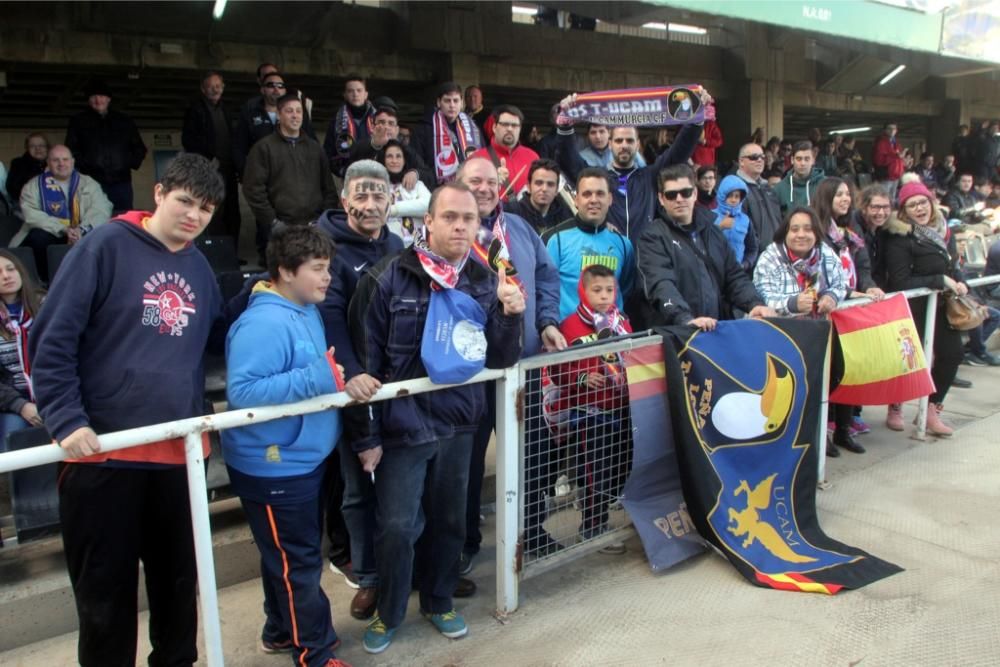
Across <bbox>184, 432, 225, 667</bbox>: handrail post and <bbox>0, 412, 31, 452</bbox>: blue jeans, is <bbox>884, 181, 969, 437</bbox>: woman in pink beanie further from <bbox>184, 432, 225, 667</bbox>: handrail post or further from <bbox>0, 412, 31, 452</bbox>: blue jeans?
<bbox>0, 412, 31, 452</bbox>: blue jeans

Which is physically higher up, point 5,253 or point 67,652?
point 5,253

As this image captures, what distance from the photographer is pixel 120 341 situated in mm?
2188

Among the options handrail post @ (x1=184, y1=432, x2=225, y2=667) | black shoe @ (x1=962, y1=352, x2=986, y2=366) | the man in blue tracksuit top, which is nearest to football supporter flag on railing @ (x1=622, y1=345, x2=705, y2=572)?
the man in blue tracksuit top

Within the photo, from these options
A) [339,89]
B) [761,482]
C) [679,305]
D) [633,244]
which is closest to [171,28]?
[339,89]

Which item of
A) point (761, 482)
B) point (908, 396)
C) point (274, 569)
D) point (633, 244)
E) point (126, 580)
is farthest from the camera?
point (908, 396)

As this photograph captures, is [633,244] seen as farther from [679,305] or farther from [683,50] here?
[683,50]

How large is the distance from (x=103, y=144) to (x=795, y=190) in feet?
20.4

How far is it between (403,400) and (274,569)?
0.74m

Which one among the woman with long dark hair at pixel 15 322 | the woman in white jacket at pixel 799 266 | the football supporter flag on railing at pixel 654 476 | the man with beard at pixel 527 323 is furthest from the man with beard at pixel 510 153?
the woman with long dark hair at pixel 15 322

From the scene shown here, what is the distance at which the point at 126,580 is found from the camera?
2.28 metres

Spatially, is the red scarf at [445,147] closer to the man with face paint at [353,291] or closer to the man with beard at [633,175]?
the man with beard at [633,175]

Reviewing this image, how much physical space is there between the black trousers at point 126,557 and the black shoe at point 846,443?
434 cm

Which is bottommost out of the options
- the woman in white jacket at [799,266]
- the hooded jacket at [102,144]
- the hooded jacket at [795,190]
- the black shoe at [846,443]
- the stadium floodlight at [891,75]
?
the black shoe at [846,443]

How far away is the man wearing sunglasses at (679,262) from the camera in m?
3.67
